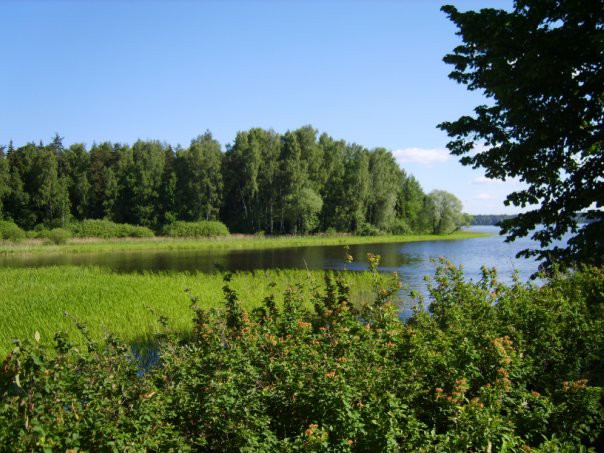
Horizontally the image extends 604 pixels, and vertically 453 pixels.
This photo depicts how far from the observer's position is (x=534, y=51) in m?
9.05

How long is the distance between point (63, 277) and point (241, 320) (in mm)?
16691

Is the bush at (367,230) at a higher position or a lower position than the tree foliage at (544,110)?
lower

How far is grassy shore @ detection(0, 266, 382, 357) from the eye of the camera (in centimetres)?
1157

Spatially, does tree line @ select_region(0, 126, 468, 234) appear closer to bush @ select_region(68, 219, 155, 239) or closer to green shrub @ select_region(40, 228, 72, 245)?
bush @ select_region(68, 219, 155, 239)

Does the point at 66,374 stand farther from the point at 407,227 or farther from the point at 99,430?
the point at 407,227

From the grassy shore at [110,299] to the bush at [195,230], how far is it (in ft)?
127

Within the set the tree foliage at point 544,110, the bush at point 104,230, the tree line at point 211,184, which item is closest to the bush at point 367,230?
the tree line at point 211,184

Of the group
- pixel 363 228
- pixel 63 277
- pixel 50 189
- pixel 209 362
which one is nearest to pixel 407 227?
pixel 363 228

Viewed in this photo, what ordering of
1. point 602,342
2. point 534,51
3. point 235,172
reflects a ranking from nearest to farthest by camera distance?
point 602,342 < point 534,51 < point 235,172

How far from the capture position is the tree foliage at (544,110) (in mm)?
9281

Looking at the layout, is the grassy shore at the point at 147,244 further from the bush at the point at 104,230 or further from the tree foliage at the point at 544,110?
the tree foliage at the point at 544,110

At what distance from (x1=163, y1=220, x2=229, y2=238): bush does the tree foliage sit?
52804mm

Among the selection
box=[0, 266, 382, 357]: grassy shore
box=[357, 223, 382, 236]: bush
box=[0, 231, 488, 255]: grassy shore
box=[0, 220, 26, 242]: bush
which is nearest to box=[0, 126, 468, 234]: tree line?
box=[357, 223, 382, 236]: bush

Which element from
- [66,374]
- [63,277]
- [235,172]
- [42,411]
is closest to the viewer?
[42,411]
